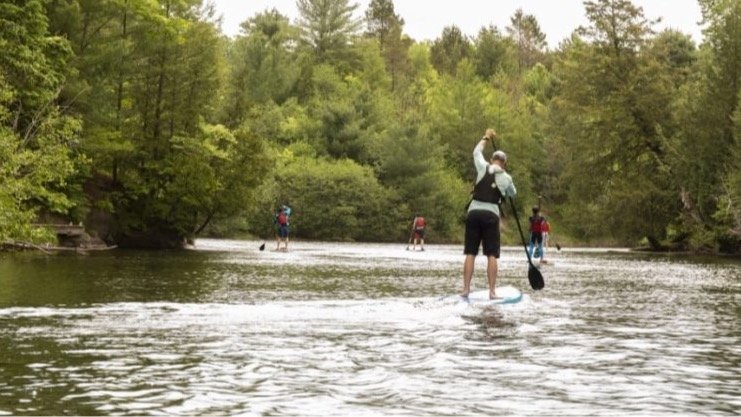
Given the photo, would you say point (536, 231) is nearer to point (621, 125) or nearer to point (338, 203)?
point (621, 125)

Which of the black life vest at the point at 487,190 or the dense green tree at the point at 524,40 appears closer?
the black life vest at the point at 487,190

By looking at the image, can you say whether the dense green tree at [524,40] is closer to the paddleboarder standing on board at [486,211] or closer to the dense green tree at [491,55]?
the dense green tree at [491,55]

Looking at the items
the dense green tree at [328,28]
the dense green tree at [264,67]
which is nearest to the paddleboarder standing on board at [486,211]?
the dense green tree at [264,67]

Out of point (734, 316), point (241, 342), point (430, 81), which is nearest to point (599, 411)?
point (241, 342)

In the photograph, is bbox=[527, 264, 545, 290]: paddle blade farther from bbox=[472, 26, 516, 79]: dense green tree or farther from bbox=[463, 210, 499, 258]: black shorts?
bbox=[472, 26, 516, 79]: dense green tree

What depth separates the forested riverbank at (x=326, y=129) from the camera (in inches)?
1541

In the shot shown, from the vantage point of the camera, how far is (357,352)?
1030cm

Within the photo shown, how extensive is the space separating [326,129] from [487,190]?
73759 mm

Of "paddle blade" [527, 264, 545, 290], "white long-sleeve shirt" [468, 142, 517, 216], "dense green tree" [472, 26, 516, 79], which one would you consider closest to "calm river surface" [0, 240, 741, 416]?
"paddle blade" [527, 264, 545, 290]

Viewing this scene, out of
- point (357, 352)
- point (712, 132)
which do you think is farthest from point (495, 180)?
point (712, 132)

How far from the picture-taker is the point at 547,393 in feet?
26.5

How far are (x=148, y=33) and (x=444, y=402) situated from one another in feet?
134

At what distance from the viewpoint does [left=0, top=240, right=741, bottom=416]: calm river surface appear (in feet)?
25.1

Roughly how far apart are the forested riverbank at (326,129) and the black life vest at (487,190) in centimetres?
1250
